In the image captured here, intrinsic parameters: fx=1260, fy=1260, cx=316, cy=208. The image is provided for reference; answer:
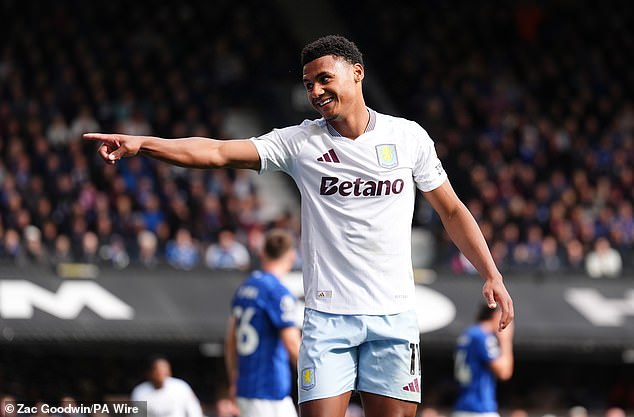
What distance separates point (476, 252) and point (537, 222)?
13093 mm

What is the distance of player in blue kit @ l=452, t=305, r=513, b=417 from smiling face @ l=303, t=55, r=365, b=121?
5559 mm

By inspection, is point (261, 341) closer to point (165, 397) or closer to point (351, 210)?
point (165, 397)

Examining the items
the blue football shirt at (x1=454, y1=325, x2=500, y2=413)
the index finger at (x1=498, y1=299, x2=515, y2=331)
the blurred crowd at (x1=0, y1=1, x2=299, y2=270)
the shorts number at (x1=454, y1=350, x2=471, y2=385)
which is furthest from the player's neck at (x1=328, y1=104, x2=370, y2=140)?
the blurred crowd at (x1=0, y1=1, x2=299, y2=270)

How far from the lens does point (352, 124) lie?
217 inches

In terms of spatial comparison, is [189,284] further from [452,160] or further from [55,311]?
[452,160]

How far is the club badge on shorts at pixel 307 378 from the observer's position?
5.40 meters

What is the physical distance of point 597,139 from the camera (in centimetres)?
2139

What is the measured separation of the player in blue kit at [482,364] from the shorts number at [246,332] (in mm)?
2893

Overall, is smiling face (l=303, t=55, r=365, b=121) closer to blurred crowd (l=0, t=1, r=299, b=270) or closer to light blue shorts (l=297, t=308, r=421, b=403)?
light blue shorts (l=297, t=308, r=421, b=403)

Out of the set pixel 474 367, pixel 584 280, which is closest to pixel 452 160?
pixel 584 280

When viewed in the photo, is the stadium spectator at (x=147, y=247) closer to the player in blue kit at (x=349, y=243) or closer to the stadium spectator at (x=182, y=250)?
the stadium spectator at (x=182, y=250)

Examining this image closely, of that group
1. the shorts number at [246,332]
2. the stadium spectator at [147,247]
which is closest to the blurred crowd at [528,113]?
the stadium spectator at [147,247]

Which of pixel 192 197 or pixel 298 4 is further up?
pixel 298 4

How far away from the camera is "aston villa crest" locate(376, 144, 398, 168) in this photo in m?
5.48
